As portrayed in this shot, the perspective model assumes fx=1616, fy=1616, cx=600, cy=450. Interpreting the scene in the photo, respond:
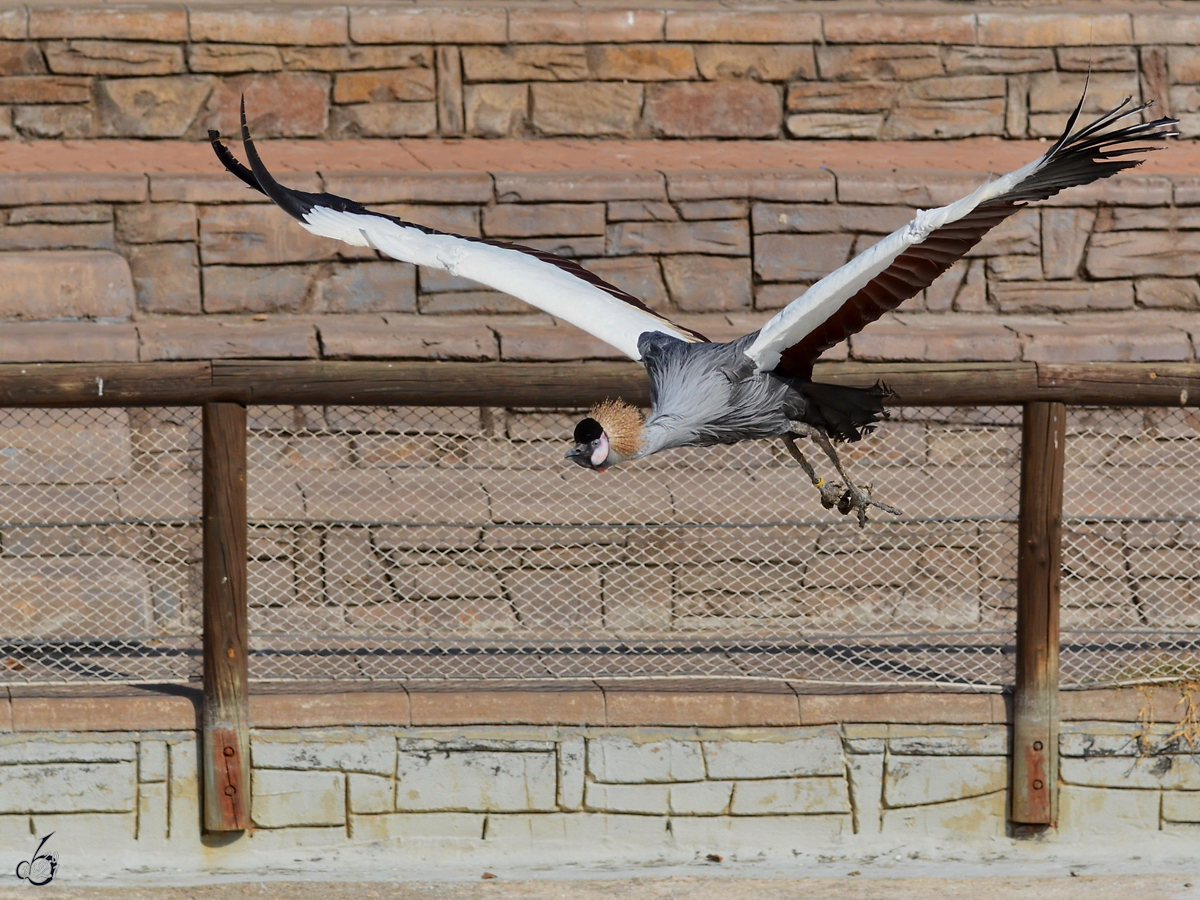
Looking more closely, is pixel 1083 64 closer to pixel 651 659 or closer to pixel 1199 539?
pixel 1199 539

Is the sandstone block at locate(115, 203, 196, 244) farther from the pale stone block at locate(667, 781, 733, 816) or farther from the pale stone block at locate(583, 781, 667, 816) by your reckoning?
the pale stone block at locate(667, 781, 733, 816)

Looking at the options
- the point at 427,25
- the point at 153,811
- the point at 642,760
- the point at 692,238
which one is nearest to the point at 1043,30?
the point at 692,238

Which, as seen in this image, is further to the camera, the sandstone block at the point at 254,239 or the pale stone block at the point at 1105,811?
the sandstone block at the point at 254,239

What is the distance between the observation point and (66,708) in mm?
5871

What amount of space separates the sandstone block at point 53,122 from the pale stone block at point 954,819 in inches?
240

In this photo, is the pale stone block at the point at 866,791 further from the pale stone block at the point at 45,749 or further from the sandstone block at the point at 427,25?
the sandstone block at the point at 427,25

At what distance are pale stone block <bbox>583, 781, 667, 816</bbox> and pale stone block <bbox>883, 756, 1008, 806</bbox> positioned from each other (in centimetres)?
85

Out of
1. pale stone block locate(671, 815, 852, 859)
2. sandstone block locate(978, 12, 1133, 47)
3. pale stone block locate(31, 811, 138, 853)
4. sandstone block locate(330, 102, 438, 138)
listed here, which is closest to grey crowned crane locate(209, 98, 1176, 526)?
pale stone block locate(671, 815, 852, 859)

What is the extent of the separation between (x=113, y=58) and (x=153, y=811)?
497 centimetres

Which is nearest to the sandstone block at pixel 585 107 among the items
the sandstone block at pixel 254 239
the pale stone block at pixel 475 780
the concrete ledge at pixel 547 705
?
the sandstone block at pixel 254 239

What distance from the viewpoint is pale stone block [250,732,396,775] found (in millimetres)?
5938

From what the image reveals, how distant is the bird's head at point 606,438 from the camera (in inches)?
162

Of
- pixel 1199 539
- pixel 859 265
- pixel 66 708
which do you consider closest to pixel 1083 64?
pixel 1199 539

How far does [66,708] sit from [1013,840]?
353 cm
